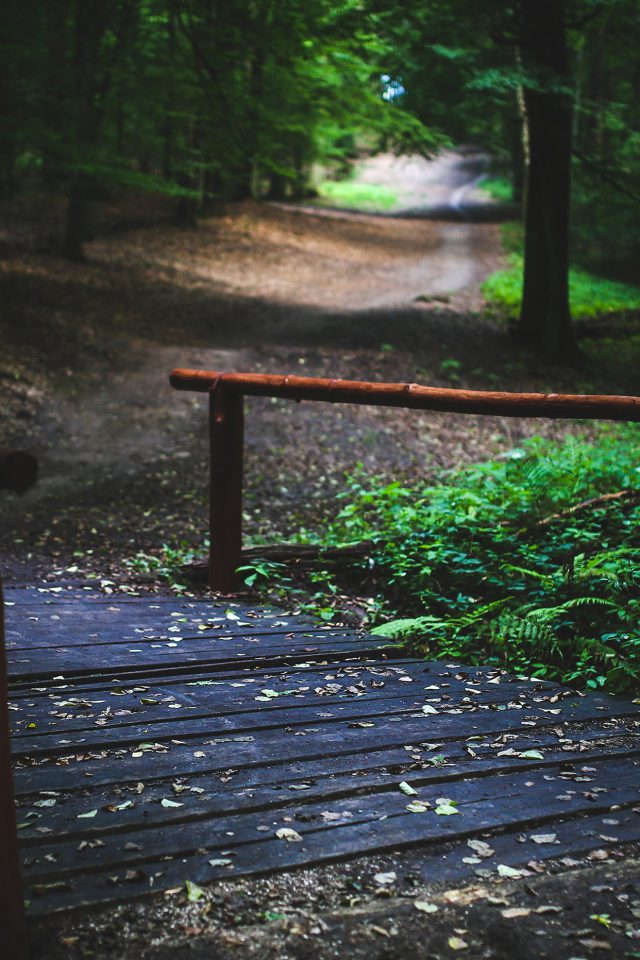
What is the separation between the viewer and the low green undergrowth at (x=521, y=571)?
4.55m

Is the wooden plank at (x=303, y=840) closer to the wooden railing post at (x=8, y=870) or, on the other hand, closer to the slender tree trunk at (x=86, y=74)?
the wooden railing post at (x=8, y=870)

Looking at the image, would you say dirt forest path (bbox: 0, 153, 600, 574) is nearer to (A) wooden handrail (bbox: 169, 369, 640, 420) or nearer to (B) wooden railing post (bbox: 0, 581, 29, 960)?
(A) wooden handrail (bbox: 169, 369, 640, 420)

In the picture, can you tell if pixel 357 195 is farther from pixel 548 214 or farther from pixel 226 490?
pixel 226 490

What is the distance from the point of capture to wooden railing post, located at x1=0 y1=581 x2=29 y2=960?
203 centimetres

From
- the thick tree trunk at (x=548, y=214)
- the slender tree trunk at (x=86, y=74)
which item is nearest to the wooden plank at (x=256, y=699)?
the thick tree trunk at (x=548, y=214)

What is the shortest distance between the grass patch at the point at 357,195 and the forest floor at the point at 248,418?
11.0 m

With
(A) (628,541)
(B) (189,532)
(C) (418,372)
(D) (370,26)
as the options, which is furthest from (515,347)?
(A) (628,541)

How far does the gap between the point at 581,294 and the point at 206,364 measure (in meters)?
11.0

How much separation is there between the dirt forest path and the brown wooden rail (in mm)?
1603

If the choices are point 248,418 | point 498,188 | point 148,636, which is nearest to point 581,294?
point 248,418

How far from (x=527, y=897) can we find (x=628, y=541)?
345 centimetres

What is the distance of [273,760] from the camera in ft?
10.4

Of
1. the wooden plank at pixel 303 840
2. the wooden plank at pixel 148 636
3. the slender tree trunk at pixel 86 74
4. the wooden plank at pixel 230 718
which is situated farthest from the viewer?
the slender tree trunk at pixel 86 74

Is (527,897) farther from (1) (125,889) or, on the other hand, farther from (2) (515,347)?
(2) (515,347)
